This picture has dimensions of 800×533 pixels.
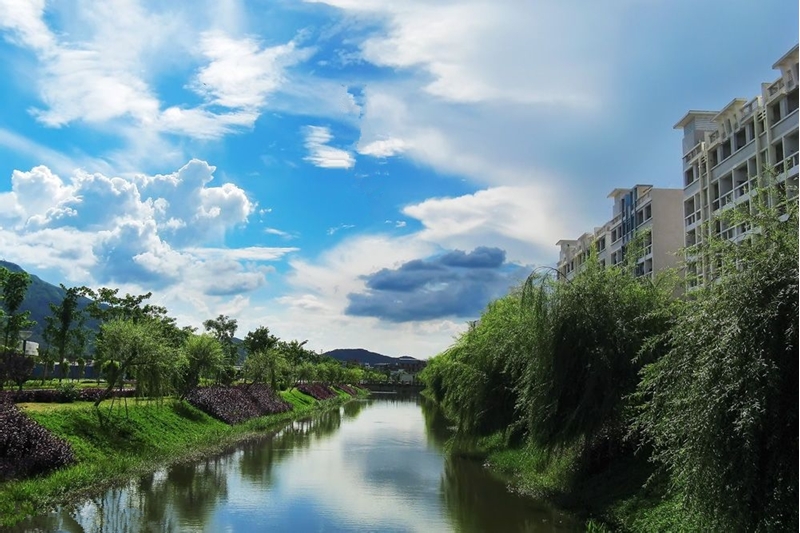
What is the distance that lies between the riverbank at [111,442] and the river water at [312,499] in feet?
1.94

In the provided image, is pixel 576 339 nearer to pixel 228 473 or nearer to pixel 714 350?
pixel 714 350

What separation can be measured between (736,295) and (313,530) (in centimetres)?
1189

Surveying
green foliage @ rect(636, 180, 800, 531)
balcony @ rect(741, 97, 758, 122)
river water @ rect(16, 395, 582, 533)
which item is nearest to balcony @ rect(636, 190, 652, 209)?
balcony @ rect(741, 97, 758, 122)

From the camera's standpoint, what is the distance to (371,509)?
20.1 m

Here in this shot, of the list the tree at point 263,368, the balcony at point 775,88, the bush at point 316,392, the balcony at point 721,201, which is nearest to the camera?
the balcony at point 775,88

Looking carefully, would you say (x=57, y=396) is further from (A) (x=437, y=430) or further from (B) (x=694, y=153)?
(B) (x=694, y=153)

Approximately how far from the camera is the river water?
57.0 feet

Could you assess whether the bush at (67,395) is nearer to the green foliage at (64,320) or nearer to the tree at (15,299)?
the tree at (15,299)

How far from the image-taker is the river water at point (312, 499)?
17375 millimetres

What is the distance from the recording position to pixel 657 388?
1234 centimetres

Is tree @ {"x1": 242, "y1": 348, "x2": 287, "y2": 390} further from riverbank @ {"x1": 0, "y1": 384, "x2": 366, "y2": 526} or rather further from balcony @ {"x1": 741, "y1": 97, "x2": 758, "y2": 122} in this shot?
balcony @ {"x1": 741, "y1": 97, "x2": 758, "y2": 122}

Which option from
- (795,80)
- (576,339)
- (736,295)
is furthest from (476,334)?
(736,295)

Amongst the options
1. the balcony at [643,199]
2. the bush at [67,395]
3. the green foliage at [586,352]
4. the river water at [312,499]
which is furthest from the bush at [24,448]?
the balcony at [643,199]

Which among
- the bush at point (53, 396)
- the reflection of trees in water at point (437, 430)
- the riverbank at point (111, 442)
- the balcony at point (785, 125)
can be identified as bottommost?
the reflection of trees in water at point (437, 430)
